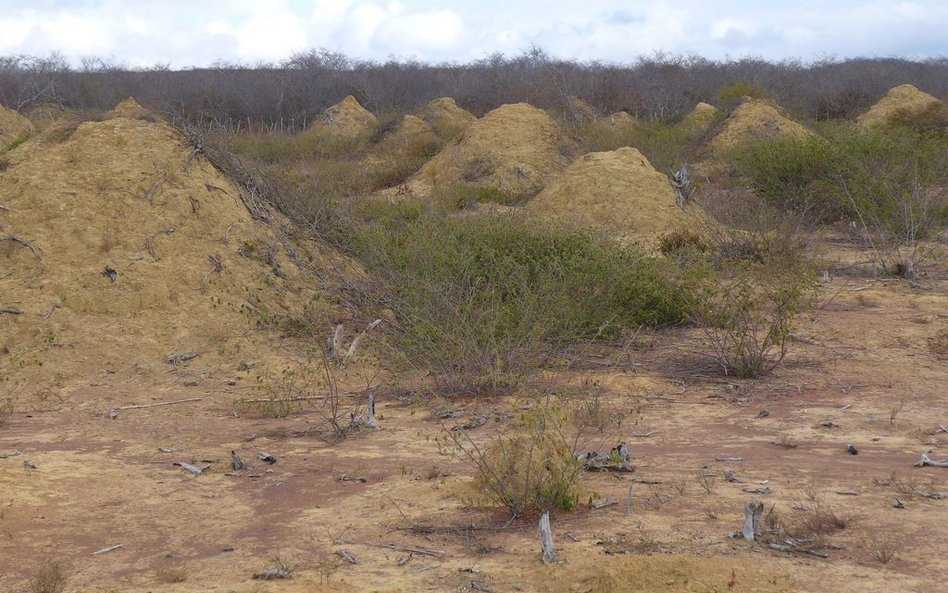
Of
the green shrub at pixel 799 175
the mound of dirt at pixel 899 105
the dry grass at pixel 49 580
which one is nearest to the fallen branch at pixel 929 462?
the dry grass at pixel 49 580

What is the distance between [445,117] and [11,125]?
9.92 meters

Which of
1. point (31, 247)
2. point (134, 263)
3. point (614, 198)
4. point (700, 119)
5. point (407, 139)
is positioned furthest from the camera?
point (700, 119)

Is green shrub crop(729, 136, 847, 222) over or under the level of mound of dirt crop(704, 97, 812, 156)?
under

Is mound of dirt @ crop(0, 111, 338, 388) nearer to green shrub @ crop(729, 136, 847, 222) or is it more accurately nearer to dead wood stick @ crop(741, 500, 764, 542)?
dead wood stick @ crop(741, 500, 764, 542)

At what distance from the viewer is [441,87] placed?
135 feet

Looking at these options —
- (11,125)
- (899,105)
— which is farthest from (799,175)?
(11,125)

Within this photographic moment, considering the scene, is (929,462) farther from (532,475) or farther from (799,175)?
(799,175)

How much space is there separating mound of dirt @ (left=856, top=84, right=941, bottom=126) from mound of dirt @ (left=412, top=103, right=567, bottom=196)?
8185 millimetres

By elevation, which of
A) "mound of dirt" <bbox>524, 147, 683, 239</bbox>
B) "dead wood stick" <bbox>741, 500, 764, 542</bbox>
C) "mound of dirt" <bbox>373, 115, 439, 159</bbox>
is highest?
"mound of dirt" <bbox>373, 115, 439, 159</bbox>

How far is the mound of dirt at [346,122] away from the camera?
24172 mm

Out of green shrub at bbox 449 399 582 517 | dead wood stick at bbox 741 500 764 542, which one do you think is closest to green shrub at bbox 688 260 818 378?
green shrub at bbox 449 399 582 517

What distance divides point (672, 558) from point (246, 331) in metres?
5.01

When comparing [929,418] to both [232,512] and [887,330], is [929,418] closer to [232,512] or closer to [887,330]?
[887,330]

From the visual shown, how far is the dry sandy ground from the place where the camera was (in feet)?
11.6
